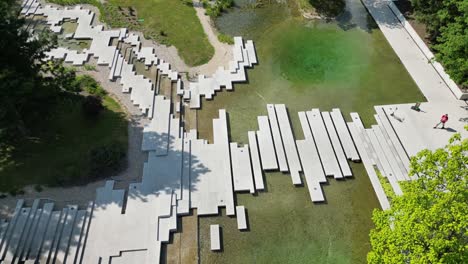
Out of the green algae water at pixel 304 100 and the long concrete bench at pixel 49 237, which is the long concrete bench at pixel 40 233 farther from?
the green algae water at pixel 304 100

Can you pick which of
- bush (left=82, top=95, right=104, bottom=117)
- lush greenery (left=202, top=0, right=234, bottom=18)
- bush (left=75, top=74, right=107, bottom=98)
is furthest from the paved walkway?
bush (left=75, top=74, right=107, bottom=98)

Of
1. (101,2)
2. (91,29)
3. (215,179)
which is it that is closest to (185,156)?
(215,179)

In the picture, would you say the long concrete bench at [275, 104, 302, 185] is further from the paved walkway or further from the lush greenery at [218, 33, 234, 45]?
the lush greenery at [218, 33, 234, 45]

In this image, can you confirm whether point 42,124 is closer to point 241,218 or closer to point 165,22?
point 165,22

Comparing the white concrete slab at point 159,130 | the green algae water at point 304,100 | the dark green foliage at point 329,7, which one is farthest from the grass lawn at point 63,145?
the dark green foliage at point 329,7

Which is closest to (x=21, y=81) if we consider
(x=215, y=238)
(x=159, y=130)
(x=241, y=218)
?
(x=159, y=130)

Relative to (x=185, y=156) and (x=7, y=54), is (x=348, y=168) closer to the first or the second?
(x=185, y=156)
